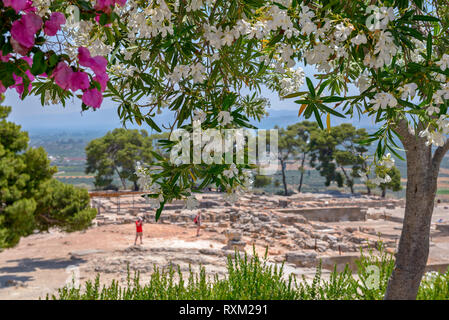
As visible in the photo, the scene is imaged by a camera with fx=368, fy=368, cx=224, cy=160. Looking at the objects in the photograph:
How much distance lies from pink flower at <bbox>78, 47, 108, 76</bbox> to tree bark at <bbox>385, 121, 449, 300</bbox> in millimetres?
3297

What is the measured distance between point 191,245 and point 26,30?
1280 centimetres

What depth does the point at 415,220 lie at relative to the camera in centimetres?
365

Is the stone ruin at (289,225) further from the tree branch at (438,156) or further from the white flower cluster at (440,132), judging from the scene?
the white flower cluster at (440,132)

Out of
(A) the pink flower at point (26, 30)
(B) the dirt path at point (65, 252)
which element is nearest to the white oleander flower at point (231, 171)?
(A) the pink flower at point (26, 30)

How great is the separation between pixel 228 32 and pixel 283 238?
44.6ft

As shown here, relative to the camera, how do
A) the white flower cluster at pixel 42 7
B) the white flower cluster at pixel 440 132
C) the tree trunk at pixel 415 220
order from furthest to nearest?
1. the tree trunk at pixel 415 220
2. the white flower cluster at pixel 440 132
3. the white flower cluster at pixel 42 7

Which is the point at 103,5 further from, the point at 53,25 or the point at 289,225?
the point at 289,225

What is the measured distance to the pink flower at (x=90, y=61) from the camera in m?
1.00

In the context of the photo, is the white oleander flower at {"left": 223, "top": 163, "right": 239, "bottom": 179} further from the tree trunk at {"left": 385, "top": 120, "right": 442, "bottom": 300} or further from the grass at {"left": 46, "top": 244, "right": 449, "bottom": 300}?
the grass at {"left": 46, "top": 244, "right": 449, "bottom": 300}

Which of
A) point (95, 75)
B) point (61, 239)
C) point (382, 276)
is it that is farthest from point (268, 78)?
point (61, 239)

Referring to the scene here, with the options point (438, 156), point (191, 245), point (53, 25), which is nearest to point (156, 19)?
point (53, 25)

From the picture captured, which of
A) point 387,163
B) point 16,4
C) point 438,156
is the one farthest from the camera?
point 438,156

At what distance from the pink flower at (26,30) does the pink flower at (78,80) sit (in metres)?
0.13
